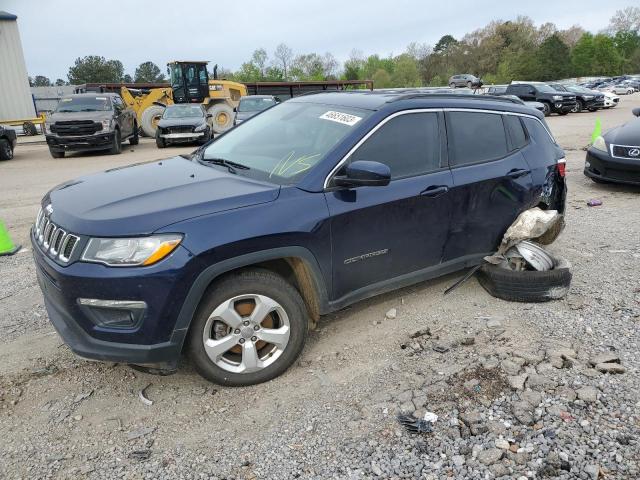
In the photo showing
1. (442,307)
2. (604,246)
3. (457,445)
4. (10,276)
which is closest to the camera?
(457,445)

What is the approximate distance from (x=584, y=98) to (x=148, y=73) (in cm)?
8959

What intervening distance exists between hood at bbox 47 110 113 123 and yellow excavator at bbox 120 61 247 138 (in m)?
6.88

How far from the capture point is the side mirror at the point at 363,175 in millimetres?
3145

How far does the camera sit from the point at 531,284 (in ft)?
13.4

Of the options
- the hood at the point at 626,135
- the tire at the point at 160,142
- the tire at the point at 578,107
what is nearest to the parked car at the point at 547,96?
the tire at the point at 578,107

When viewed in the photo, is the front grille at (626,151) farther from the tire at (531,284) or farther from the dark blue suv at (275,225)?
the tire at (531,284)

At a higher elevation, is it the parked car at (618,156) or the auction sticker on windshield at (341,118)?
the auction sticker on windshield at (341,118)

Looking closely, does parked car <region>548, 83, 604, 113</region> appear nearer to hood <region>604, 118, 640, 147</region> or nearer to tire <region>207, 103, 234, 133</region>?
tire <region>207, 103, 234, 133</region>

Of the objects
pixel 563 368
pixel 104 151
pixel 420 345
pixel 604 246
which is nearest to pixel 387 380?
pixel 420 345

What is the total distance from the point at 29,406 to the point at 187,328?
1.08 metres

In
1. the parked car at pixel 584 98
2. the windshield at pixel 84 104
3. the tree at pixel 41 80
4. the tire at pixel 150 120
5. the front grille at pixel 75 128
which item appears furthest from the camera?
the tree at pixel 41 80

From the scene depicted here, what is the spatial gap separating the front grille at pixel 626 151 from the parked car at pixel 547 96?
63.6 feet

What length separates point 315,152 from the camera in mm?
3459

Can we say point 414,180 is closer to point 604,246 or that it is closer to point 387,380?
point 387,380
